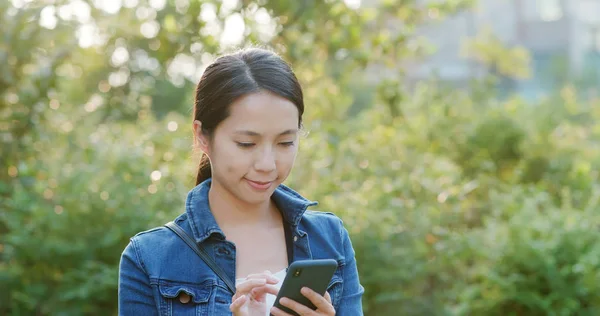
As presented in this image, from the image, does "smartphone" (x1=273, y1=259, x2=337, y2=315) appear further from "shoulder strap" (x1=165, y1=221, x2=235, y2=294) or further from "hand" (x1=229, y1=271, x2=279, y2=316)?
"shoulder strap" (x1=165, y1=221, x2=235, y2=294)

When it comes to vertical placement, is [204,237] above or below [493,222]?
below

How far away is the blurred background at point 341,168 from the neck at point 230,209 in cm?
321

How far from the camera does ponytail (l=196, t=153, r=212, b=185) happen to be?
2737mm

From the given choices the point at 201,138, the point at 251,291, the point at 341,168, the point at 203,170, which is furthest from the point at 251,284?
the point at 341,168

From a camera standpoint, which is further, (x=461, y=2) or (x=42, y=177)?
(x=461, y=2)

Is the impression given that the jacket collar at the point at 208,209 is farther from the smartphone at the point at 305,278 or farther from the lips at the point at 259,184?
the smartphone at the point at 305,278

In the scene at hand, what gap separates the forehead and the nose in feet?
0.17

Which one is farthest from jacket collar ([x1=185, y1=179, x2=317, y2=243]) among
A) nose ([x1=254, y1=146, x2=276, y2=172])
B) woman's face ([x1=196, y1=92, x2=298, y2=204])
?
nose ([x1=254, y1=146, x2=276, y2=172])

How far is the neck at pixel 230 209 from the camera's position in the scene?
2.54 metres

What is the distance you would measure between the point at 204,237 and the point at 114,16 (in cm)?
577

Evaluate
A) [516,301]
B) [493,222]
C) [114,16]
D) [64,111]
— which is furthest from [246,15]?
[516,301]

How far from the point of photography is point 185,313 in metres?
2.41

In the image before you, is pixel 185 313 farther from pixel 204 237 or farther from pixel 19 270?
pixel 19 270

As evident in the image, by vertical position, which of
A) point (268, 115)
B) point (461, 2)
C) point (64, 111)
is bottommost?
point (268, 115)
